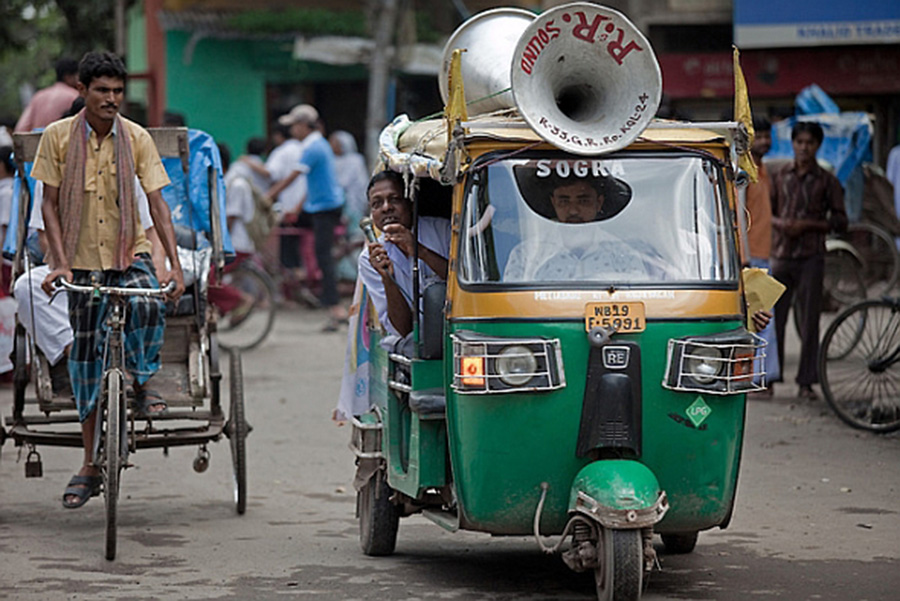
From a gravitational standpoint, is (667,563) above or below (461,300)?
below

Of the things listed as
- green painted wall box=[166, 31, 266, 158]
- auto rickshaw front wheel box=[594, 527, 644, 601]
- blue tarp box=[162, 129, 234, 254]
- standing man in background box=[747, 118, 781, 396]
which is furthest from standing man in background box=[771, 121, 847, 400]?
green painted wall box=[166, 31, 266, 158]

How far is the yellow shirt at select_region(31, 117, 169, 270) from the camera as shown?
704 centimetres

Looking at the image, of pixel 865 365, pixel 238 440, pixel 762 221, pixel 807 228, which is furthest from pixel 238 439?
pixel 807 228

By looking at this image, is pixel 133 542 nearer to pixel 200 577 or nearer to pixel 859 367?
pixel 200 577

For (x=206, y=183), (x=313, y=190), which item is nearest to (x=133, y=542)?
(x=206, y=183)

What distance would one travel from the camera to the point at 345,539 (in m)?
7.02

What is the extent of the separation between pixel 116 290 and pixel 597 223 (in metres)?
2.34

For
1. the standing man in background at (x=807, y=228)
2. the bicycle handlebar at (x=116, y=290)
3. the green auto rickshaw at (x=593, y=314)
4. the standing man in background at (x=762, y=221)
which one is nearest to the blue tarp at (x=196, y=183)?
the bicycle handlebar at (x=116, y=290)

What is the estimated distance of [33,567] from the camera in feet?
20.9

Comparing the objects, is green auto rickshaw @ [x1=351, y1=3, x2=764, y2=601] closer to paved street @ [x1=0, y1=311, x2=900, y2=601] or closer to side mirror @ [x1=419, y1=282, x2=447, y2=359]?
side mirror @ [x1=419, y1=282, x2=447, y2=359]

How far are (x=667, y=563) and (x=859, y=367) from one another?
12.6 feet

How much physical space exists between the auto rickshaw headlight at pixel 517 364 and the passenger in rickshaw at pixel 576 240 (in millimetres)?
293

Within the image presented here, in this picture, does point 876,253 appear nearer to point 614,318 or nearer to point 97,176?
point 97,176

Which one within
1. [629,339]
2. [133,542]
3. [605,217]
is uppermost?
[605,217]
